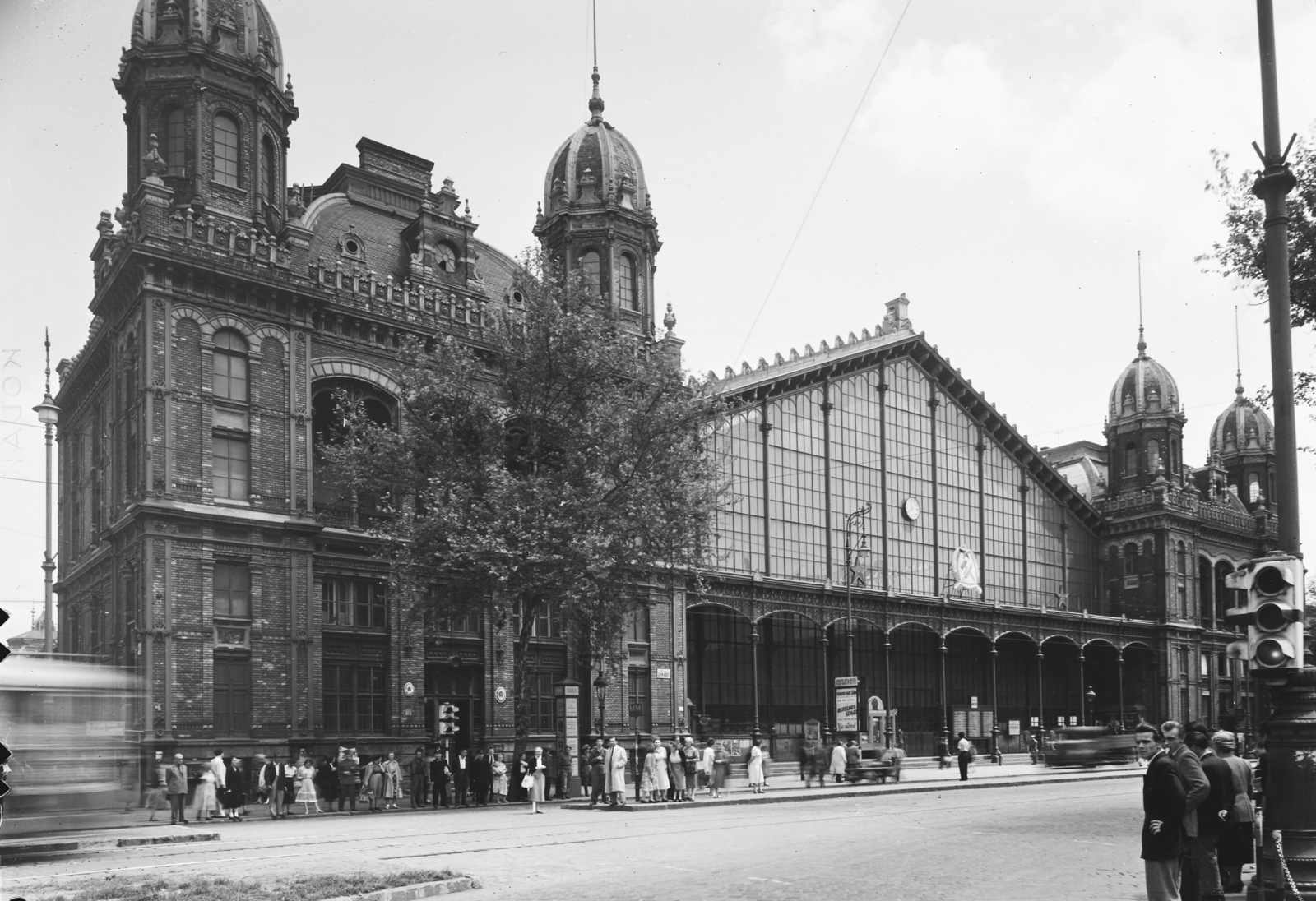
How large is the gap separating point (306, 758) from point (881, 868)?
2034 centimetres

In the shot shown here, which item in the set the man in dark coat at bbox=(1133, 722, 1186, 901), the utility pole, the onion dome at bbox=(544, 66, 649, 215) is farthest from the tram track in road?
the onion dome at bbox=(544, 66, 649, 215)

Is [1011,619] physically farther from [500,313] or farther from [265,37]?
[265,37]

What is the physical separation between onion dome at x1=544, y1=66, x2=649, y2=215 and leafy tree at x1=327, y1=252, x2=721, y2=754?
13.1 m

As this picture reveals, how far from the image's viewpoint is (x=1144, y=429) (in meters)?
76.3

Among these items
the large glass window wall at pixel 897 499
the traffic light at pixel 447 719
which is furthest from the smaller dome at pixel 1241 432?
the traffic light at pixel 447 719

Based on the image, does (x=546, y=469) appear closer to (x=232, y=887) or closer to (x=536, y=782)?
(x=536, y=782)

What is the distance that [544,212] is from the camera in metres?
48.3

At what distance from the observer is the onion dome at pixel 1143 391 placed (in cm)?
7725

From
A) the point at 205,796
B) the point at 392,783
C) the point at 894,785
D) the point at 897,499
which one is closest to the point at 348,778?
the point at 392,783

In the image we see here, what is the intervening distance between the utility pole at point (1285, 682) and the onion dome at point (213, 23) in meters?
32.3

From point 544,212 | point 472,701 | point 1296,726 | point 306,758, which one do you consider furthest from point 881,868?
point 544,212

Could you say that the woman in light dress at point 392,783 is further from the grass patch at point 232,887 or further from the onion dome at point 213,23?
the onion dome at point 213,23

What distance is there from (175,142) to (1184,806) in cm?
3474

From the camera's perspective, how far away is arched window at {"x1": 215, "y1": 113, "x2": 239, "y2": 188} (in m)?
37.2
